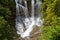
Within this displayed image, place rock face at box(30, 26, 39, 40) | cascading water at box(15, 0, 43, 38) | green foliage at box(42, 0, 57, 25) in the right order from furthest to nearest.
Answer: cascading water at box(15, 0, 43, 38), rock face at box(30, 26, 39, 40), green foliage at box(42, 0, 57, 25)

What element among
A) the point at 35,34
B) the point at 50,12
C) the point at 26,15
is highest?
the point at 50,12

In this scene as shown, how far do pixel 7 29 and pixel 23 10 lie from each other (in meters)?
5.06

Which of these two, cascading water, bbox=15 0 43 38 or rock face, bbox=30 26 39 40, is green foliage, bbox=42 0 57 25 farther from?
Answer: cascading water, bbox=15 0 43 38

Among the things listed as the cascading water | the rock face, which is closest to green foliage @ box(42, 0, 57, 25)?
the rock face

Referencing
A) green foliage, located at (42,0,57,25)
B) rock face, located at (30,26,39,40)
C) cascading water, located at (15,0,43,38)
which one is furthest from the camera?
cascading water, located at (15,0,43,38)

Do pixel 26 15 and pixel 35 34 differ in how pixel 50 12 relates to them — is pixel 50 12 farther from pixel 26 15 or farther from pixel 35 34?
pixel 26 15

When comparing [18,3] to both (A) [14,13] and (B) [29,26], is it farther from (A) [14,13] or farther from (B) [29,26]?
(B) [29,26]

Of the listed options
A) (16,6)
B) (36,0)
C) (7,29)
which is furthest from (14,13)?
(7,29)

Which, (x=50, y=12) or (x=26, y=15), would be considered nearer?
(x=50, y=12)

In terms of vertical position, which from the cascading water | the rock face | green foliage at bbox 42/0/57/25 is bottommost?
the rock face

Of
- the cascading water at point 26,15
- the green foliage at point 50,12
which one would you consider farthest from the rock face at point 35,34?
the green foliage at point 50,12

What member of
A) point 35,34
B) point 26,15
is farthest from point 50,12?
point 26,15

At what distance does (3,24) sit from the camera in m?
12.3

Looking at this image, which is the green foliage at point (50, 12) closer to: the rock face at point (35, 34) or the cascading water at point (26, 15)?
the rock face at point (35, 34)
